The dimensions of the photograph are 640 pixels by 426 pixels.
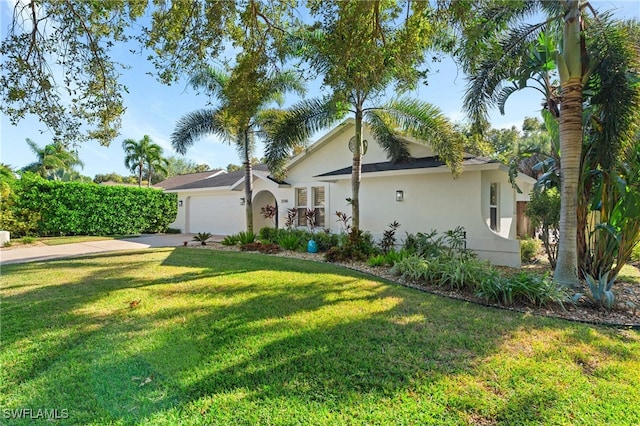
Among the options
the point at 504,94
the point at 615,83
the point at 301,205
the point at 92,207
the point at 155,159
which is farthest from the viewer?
the point at 155,159

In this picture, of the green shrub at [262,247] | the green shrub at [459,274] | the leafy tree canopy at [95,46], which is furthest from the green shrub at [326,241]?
the leafy tree canopy at [95,46]

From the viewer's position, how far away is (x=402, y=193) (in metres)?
13.6

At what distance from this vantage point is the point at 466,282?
7.44 metres

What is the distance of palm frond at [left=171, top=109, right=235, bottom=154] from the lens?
54.0 feet

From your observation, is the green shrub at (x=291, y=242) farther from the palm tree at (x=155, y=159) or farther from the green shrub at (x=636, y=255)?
the palm tree at (x=155, y=159)

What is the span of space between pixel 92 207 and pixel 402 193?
60.5 feet

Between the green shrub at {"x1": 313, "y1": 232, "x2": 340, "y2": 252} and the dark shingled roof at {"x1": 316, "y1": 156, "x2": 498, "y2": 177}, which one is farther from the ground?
the dark shingled roof at {"x1": 316, "y1": 156, "x2": 498, "y2": 177}

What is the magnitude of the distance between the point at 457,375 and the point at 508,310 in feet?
10.3

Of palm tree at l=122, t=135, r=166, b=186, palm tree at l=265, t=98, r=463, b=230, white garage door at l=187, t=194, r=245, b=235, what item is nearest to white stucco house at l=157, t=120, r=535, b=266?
white garage door at l=187, t=194, r=245, b=235

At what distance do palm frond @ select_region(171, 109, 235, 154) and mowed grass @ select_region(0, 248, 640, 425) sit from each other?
10.9 metres

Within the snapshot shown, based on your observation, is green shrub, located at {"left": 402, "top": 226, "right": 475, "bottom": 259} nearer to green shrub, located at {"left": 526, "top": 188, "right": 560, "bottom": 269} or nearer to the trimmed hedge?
green shrub, located at {"left": 526, "top": 188, "right": 560, "bottom": 269}

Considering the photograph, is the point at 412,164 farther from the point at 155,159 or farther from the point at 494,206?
the point at 155,159

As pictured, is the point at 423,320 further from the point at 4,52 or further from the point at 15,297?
the point at 4,52

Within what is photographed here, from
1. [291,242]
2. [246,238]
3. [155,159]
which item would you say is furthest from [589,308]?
[155,159]
